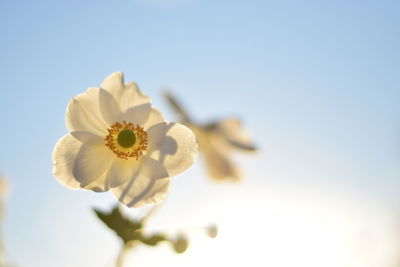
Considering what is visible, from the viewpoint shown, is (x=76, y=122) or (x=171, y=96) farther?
(x=171, y=96)

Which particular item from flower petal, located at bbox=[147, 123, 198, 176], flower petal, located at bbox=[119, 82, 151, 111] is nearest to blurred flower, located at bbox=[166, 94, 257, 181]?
flower petal, located at bbox=[147, 123, 198, 176]

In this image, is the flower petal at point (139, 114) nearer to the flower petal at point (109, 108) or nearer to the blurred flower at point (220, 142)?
the flower petal at point (109, 108)

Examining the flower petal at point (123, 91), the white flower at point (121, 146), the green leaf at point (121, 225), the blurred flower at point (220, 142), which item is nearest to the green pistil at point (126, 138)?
the white flower at point (121, 146)

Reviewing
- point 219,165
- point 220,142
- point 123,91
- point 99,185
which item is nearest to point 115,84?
point 123,91

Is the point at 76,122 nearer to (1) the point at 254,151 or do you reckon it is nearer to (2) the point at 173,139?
(2) the point at 173,139

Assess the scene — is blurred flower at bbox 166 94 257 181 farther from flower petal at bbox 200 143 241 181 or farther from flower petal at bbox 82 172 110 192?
flower petal at bbox 82 172 110 192

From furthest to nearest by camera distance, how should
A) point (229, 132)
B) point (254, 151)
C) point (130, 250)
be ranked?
point (229, 132) < point (254, 151) < point (130, 250)

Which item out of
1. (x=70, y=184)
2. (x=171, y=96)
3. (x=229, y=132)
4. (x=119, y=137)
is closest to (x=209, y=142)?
(x=229, y=132)
